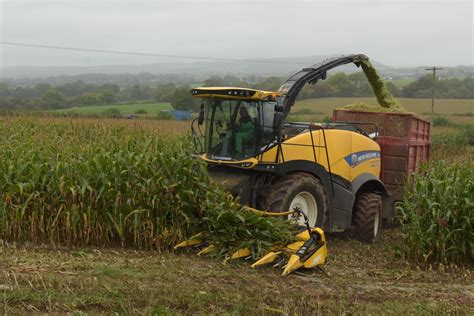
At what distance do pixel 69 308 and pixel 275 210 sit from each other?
11.1ft

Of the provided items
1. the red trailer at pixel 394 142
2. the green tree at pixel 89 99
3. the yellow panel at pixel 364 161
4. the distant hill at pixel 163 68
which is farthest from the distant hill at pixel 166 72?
the yellow panel at pixel 364 161

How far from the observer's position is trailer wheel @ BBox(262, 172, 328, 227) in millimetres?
7281

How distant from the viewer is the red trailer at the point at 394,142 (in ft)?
32.7

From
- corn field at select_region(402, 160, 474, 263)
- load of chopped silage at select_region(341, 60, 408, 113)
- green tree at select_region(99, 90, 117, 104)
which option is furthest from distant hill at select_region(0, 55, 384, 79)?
corn field at select_region(402, 160, 474, 263)

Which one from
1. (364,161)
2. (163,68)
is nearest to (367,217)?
(364,161)

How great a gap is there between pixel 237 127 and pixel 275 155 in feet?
2.02

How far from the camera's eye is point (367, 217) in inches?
346

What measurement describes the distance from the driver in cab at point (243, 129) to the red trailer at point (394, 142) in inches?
119

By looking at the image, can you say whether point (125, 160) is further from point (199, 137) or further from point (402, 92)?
point (402, 92)

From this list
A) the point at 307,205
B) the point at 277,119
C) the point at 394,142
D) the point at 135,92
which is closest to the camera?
the point at 277,119

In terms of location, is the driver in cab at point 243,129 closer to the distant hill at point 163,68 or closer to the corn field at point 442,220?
the corn field at point 442,220

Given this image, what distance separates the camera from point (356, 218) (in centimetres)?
890

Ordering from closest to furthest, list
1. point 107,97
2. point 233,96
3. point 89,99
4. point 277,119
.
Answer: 1. point 277,119
2. point 233,96
3. point 89,99
4. point 107,97

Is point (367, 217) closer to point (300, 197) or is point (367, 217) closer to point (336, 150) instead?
point (336, 150)
